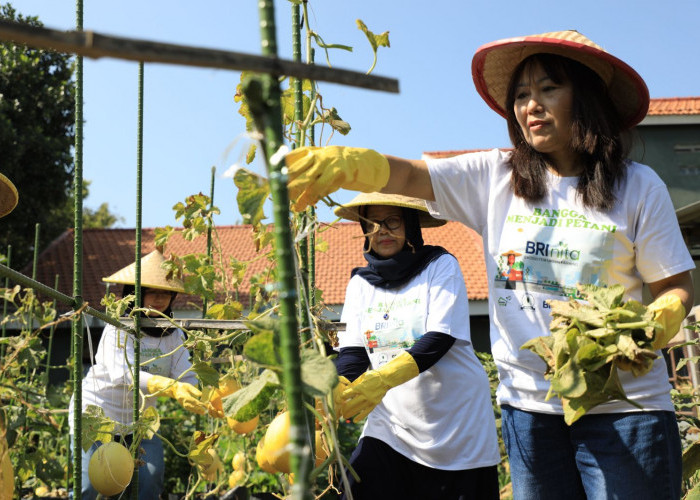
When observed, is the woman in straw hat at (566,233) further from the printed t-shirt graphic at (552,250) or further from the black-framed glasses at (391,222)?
the black-framed glasses at (391,222)

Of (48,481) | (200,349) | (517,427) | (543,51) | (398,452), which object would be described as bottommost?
(48,481)

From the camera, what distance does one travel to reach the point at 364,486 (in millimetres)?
2031

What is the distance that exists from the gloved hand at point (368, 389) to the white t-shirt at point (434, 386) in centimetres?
30

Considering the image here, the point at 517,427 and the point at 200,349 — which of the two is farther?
the point at 200,349

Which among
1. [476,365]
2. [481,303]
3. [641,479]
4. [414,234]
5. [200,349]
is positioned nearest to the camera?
[641,479]

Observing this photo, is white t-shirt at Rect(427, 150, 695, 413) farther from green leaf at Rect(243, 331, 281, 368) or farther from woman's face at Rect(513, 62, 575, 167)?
green leaf at Rect(243, 331, 281, 368)

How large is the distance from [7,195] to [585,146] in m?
1.24

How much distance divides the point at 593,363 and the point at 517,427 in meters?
0.39

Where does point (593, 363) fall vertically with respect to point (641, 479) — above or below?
above

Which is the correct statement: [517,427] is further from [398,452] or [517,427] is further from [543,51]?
[543,51]

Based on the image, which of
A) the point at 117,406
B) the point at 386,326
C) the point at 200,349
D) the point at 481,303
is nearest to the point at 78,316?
the point at 200,349

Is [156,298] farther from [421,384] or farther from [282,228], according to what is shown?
[282,228]

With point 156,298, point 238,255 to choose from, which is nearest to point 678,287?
point 156,298

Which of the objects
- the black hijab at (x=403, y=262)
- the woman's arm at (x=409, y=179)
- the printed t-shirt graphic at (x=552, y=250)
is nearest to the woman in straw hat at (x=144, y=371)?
the black hijab at (x=403, y=262)
